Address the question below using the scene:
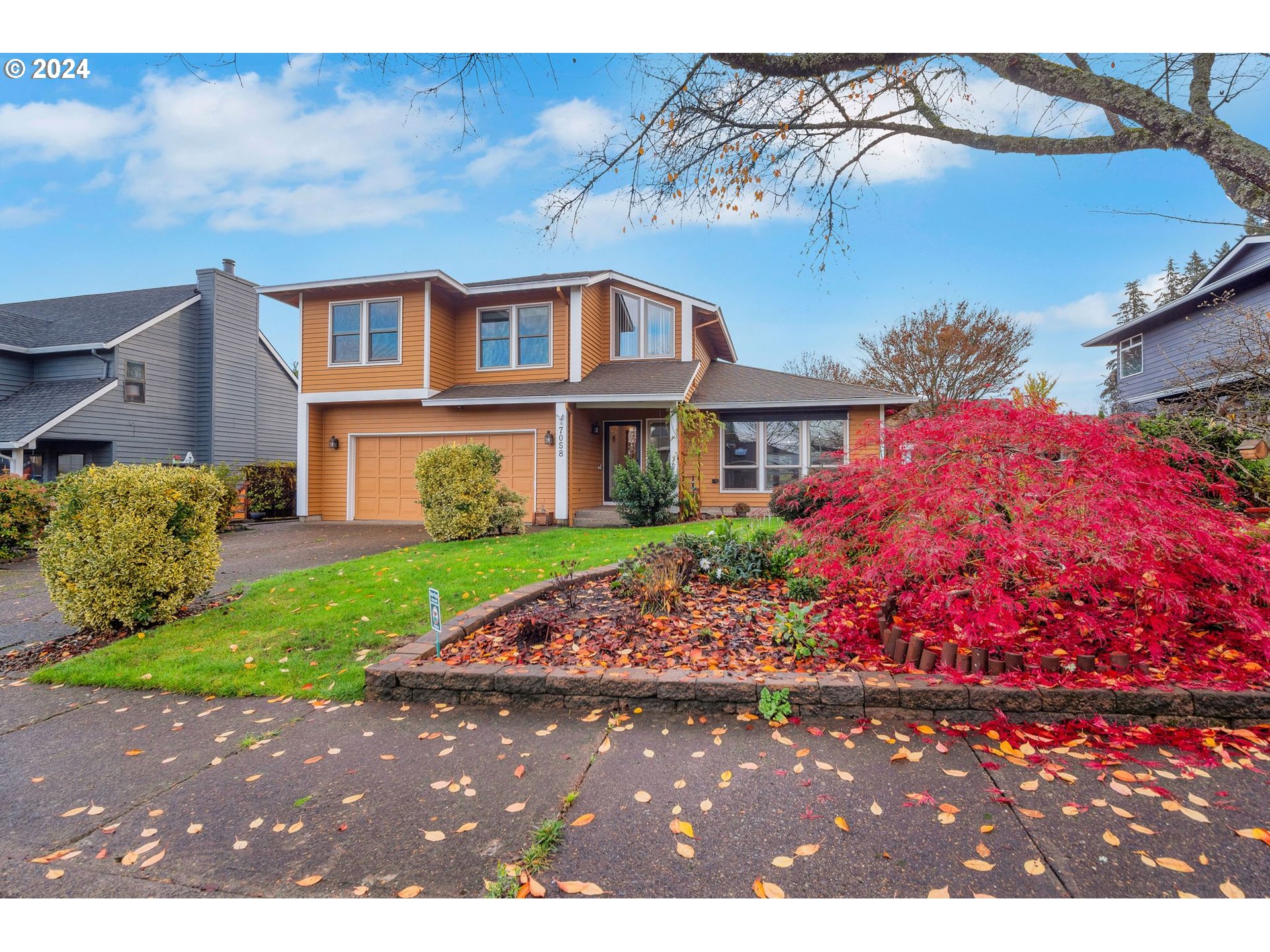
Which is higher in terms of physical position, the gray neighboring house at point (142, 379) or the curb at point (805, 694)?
the gray neighboring house at point (142, 379)

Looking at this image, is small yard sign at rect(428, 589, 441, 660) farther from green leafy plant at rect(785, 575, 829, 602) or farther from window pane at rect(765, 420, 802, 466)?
window pane at rect(765, 420, 802, 466)

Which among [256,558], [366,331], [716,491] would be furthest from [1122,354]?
[256,558]

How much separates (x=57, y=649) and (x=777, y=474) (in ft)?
36.3

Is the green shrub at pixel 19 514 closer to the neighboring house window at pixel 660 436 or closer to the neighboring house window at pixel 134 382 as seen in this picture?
the neighboring house window at pixel 134 382

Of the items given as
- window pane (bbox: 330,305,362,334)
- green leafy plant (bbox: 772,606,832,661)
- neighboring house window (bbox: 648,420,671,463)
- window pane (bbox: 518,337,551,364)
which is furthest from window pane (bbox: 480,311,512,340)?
green leafy plant (bbox: 772,606,832,661)

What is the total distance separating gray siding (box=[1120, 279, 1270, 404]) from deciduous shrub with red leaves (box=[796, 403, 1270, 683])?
38.3ft

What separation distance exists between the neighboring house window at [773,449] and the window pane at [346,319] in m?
8.37

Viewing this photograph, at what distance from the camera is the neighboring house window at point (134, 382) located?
14.4 m

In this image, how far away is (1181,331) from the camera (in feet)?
47.6

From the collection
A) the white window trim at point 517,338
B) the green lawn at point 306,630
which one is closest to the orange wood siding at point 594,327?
the white window trim at point 517,338

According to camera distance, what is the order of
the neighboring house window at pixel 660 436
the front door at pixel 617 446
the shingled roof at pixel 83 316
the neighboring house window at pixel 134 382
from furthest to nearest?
1. the neighboring house window at pixel 134 382
2. the shingled roof at pixel 83 316
3. the front door at pixel 617 446
4. the neighboring house window at pixel 660 436

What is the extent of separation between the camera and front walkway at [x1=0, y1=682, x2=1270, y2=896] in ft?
5.60

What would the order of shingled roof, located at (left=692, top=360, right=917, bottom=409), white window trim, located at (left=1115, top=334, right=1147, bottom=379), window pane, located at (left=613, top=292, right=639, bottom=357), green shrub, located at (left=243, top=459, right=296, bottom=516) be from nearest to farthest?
shingled roof, located at (left=692, top=360, right=917, bottom=409) → green shrub, located at (left=243, top=459, right=296, bottom=516) → window pane, located at (left=613, top=292, right=639, bottom=357) → white window trim, located at (left=1115, top=334, right=1147, bottom=379)

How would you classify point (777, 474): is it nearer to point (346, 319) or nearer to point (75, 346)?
point (346, 319)
